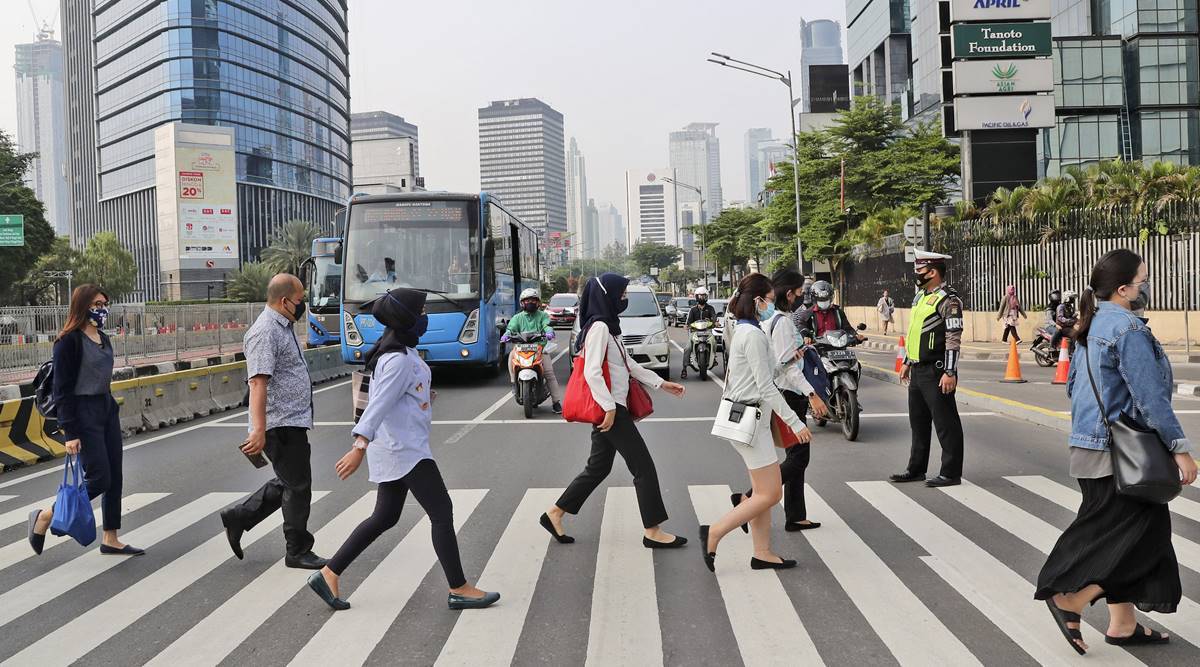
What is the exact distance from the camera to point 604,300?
5840 mm

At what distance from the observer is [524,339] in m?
13.4

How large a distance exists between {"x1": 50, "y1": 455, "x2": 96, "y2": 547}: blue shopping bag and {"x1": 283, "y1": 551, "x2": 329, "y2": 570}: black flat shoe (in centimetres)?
128

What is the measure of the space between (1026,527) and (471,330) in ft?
39.2

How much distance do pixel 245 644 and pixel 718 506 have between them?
3684mm

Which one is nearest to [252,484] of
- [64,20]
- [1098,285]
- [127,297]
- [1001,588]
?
[1001,588]

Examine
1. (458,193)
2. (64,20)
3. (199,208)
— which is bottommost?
(458,193)

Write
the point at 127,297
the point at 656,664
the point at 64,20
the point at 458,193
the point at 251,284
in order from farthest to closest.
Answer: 1. the point at 64,20
2. the point at 127,297
3. the point at 251,284
4. the point at 458,193
5. the point at 656,664

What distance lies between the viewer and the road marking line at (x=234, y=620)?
13.9 feet

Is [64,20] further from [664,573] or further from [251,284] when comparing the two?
[664,573]

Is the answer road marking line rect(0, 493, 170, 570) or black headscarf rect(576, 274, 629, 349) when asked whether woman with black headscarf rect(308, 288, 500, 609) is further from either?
road marking line rect(0, 493, 170, 570)

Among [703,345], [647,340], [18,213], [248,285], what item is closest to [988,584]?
[647,340]

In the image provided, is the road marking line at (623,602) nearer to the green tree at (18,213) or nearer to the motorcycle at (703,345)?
the motorcycle at (703,345)

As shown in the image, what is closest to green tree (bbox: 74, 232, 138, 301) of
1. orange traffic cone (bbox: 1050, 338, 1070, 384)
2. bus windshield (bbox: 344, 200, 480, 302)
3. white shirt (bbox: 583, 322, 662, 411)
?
bus windshield (bbox: 344, 200, 480, 302)

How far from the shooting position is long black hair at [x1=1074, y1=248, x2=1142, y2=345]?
404 centimetres
